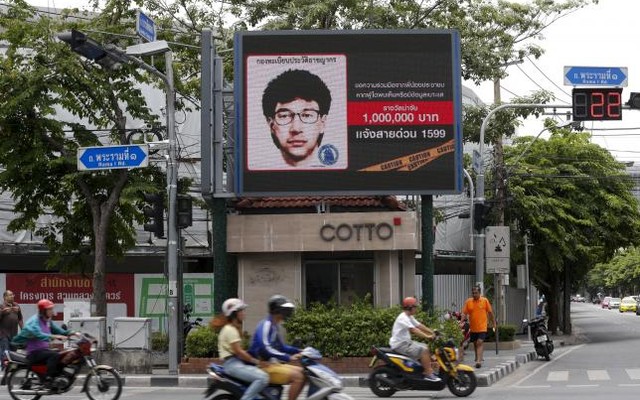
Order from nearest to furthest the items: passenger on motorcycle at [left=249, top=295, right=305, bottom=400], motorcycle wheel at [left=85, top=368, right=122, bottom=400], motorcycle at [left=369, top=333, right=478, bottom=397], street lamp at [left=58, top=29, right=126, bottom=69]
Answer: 1. passenger on motorcycle at [left=249, top=295, right=305, bottom=400]
2. motorcycle wheel at [left=85, top=368, right=122, bottom=400]
3. motorcycle at [left=369, top=333, right=478, bottom=397]
4. street lamp at [left=58, top=29, right=126, bottom=69]

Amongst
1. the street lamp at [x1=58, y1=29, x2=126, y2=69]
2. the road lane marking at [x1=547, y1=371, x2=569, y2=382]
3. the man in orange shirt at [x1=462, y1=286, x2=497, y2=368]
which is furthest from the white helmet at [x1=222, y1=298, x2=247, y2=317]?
the man in orange shirt at [x1=462, y1=286, x2=497, y2=368]

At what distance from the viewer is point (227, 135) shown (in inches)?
907

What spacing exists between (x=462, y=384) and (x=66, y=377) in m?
6.28

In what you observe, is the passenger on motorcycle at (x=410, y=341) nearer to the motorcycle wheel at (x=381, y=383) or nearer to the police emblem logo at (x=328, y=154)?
the motorcycle wheel at (x=381, y=383)

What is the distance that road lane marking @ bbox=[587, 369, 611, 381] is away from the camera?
20.6m

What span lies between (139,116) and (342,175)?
6909 mm

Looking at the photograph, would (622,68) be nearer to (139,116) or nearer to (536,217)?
(139,116)

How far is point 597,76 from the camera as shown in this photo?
23219 millimetres

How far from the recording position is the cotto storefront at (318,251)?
22141 millimetres

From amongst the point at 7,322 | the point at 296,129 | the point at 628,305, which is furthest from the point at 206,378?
the point at 628,305

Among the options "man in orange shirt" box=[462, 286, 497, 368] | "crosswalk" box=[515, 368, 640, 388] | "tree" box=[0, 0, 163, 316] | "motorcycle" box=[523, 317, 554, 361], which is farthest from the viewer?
"motorcycle" box=[523, 317, 554, 361]

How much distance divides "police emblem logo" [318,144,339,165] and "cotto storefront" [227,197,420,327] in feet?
3.75

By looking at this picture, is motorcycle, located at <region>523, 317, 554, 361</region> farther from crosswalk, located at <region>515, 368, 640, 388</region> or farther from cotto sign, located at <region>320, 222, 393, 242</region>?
cotto sign, located at <region>320, 222, 393, 242</region>

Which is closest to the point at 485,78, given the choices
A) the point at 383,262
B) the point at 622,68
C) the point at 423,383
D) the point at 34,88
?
the point at 622,68
